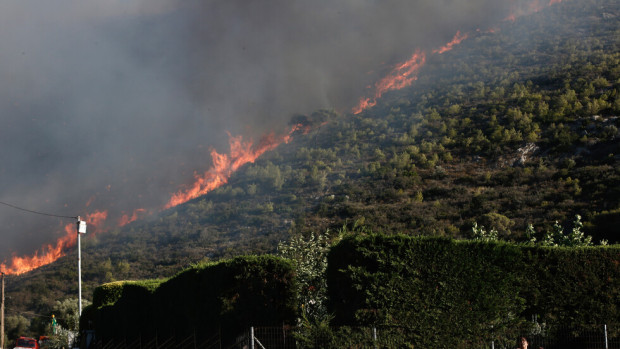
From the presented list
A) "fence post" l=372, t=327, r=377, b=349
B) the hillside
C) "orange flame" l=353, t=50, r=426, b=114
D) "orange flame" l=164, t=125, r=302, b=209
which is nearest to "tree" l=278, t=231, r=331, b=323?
"fence post" l=372, t=327, r=377, b=349

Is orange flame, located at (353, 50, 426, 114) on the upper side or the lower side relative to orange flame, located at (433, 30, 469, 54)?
lower

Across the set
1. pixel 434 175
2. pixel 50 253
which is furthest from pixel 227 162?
pixel 434 175

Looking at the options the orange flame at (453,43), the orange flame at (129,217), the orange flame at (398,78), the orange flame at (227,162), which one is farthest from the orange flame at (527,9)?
the orange flame at (129,217)

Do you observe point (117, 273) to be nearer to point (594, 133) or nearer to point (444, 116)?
point (444, 116)

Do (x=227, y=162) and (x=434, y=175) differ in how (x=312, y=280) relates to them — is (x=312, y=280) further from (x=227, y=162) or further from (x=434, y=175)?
(x=227, y=162)

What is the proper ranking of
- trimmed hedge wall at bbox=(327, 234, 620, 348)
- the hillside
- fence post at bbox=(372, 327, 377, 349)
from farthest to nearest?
the hillside, trimmed hedge wall at bbox=(327, 234, 620, 348), fence post at bbox=(372, 327, 377, 349)

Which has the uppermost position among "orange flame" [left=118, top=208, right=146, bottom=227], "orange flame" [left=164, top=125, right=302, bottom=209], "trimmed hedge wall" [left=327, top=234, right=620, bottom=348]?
"orange flame" [left=164, top=125, right=302, bottom=209]

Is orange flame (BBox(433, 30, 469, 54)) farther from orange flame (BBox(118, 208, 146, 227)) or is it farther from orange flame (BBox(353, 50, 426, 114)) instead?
orange flame (BBox(118, 208, 146, 227))

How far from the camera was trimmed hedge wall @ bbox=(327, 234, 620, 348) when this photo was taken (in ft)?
50.1

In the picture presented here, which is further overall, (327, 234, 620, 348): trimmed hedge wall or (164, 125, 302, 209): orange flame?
(164, 125, 302, 209): orange flame

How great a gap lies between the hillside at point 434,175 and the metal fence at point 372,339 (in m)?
26.0

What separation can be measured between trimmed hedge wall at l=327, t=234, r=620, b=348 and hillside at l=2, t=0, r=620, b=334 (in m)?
25.7

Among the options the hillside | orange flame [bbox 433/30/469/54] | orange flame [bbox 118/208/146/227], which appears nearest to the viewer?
the hillside

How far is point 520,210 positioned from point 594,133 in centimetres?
1754
